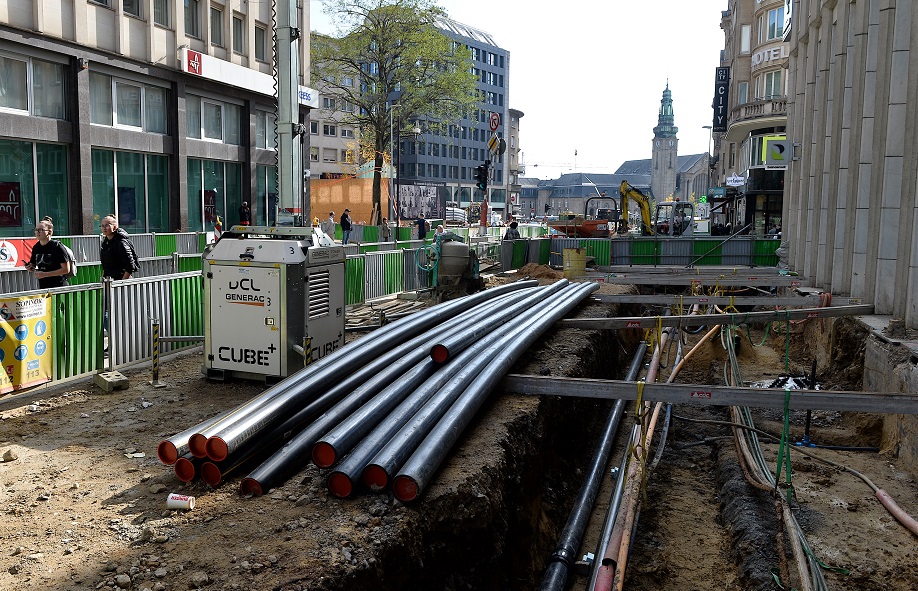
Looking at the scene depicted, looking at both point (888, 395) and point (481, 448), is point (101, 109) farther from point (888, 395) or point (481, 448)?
point (888, 395)

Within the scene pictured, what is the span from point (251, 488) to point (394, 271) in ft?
43.8

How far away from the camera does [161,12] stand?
88.8 ft

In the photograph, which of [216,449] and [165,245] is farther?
[165,245]

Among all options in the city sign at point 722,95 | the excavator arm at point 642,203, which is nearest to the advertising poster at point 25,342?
the excavator arm at point 642,203

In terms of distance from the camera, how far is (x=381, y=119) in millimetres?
43344

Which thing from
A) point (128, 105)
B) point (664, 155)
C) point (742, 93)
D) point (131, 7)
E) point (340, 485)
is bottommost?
point (340, 485)

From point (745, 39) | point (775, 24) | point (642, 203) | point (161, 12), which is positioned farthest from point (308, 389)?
point (745, 39)

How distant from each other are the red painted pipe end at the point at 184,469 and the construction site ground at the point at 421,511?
0.09 metres

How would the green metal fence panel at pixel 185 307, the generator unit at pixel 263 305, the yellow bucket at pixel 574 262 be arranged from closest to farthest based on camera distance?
the generator unit at pixel 263 305 → the green metal fence panel at pixel 185 307 → the yellow bucket at pixel 574 262

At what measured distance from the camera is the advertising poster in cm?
909

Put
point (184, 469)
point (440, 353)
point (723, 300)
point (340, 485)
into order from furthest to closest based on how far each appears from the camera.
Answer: point (723, 300) < point (440, 353) < point (184, 469) < point (340, 485)

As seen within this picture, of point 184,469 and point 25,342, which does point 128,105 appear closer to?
point 25,342

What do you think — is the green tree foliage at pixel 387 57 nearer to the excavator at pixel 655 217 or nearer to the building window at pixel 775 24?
the excavator at pixel 655 217

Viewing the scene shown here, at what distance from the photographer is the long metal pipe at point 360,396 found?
596cm
